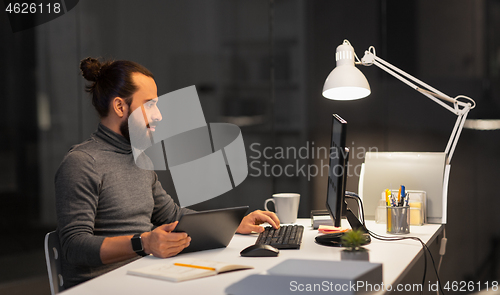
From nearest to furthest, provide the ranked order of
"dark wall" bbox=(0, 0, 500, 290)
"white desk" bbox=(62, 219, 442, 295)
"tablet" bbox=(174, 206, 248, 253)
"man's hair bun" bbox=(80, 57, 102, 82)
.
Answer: "white desk" bbox=(62, 219, 442, 295)
"tablet" bbox=(174, 206, 248, 253)
"man's hair bun" bbox=(80, 57, 102, 82)
"dark wall" bbox=(0, 0, 500, 290)

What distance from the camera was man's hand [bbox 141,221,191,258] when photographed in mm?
1045

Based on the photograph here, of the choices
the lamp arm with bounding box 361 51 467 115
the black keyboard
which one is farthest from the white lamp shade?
the black keyboard

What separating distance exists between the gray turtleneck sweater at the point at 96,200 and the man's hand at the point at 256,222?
0.33 m

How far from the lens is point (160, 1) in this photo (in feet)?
7.37

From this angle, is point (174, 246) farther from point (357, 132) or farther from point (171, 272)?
point (357, 132)

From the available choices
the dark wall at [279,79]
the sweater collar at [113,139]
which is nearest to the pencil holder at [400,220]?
the dark wall at [279,79]

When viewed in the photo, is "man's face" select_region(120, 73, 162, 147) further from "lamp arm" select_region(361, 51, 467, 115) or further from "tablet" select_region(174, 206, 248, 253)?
"lamp arm" select_region(361, 51, 467, 115)

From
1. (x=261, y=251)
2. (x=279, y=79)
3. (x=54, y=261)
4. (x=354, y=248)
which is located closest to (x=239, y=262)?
(x=261, y=251)

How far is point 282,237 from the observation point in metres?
1.24

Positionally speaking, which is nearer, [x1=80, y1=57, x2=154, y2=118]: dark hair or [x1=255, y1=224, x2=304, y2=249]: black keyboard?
[x1=255, y1=224, x2=304, y2=249]: black keyboard

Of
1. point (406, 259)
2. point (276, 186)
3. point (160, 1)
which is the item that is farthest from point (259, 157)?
point (406, 259)

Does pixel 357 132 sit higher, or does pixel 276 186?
pixel 357 132

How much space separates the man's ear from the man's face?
0.02m

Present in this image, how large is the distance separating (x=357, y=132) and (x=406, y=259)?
1216mm
